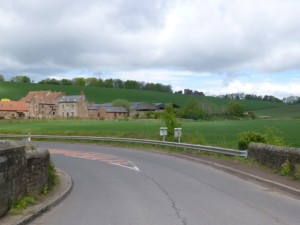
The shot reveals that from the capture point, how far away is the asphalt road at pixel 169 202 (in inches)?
364

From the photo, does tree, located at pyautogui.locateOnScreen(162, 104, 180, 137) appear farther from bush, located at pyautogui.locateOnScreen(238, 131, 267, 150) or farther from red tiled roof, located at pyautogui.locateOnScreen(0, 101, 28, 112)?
red tiled roof, located at pyautogui.locateOnScreen(0, 101, 28, 112)

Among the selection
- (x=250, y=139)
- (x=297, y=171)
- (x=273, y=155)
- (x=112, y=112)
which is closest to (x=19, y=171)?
(x=297, y=171)

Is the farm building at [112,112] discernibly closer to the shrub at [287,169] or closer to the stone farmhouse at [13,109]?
the stone farmhouse at [13,109]

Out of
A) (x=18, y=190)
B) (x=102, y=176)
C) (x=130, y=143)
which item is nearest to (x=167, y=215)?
(x=18, y=190)

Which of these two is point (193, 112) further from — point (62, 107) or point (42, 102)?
point (42, 102)

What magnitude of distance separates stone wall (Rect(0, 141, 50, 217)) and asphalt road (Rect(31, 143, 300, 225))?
28.8 inches

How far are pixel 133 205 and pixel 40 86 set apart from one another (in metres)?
179

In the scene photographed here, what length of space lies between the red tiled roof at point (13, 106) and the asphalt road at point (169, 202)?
450ft

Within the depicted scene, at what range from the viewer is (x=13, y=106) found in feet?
502

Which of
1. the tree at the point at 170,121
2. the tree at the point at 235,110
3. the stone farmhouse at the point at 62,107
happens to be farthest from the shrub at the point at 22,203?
the tree at the point at 235,110

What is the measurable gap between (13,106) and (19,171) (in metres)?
149

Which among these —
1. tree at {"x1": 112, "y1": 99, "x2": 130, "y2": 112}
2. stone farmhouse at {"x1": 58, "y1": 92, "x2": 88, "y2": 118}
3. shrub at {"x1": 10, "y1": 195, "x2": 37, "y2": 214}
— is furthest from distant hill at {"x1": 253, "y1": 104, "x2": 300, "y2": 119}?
shrub at {"x1": 10, "y1": 195, "x2": 37, "y2": 214}

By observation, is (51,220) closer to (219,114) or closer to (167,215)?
(167,215)

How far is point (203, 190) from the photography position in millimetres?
13867
